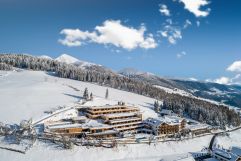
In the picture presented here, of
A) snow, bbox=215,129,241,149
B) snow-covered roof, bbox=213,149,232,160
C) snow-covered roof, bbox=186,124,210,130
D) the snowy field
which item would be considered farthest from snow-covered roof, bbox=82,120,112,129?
snow, bbox=215,129,241,149

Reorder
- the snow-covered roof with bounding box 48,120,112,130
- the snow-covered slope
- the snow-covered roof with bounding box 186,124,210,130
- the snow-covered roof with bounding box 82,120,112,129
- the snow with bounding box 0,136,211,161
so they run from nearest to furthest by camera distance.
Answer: the snow with bounding box 0,136,211,161 → the snow-covered roof with bounding box 48,120,112,130 → the snow-covered roof with bounding box 82,120,112,129 → the snow-covered slope → the snow-covered roof with bounding box 186,124,210,130

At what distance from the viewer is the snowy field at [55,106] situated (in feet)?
269

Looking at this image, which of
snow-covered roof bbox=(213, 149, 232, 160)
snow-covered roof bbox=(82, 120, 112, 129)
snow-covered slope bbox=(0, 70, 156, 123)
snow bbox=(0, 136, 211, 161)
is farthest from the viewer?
snow-covered slope bbox=(0, 70, 156, 123)

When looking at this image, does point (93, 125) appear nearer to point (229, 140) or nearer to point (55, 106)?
point (55, 106)

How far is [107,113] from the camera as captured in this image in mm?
111875

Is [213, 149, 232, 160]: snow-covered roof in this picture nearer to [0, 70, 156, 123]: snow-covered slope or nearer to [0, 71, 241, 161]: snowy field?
[0, 71, 241, 161]: snowy field

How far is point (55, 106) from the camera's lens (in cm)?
11488

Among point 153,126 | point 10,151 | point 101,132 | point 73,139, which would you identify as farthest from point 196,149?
point 10,151

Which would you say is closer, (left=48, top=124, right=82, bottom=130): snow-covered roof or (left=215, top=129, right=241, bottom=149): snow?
(left=48, top=124, right=82, bottom=130): snow-covered roof

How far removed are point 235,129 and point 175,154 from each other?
152 feet

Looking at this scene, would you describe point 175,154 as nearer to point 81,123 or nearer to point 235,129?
point 81,123

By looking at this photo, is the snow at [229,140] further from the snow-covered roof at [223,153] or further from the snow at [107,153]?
the snow-covered roof at [223,153]

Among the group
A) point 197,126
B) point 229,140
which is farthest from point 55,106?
point 229,140

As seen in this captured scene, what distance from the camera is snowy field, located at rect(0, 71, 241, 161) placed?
8212 centimetres
